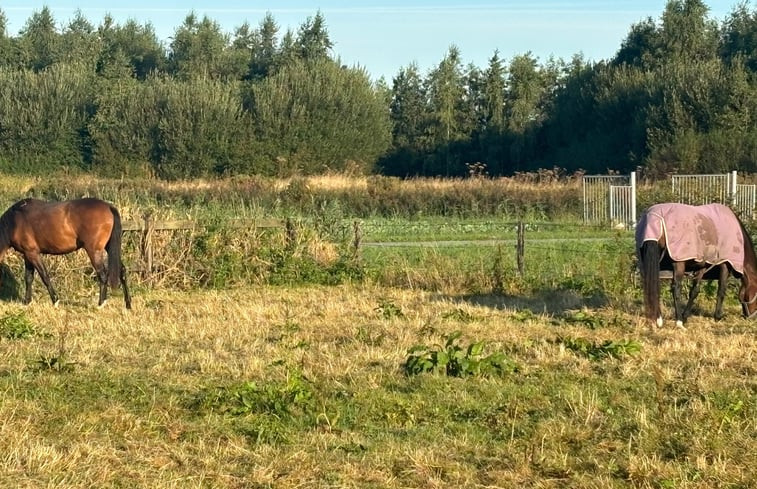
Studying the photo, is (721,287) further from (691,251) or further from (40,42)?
(40,42)

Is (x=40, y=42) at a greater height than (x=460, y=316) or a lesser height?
greater

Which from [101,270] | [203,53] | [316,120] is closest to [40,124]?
[316,120]

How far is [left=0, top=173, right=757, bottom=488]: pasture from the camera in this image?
20.2 ft

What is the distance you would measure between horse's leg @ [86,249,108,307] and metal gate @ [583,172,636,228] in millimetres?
18002

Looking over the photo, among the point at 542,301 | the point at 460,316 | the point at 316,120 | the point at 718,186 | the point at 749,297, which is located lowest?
the point at 542,301

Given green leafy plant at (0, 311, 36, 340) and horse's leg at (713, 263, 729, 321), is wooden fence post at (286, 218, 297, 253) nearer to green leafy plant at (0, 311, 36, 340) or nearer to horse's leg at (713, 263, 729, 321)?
Result: green leafy plant at (0, 311, 36, 340)

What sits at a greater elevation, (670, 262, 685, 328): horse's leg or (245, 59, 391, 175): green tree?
(245, 59, 391, 175): green tree

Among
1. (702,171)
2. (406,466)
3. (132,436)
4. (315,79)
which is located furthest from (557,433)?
(315,79)

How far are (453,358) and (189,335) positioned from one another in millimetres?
3965

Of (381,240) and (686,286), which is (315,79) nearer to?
(381,240)

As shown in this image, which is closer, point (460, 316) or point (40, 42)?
point (460, 316)

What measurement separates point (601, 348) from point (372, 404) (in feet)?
10.2

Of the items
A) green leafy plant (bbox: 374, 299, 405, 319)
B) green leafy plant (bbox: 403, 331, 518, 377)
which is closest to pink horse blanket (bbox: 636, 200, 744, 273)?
green leafy plant (bbox: 374, 299, 405, 319)

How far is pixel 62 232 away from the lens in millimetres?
14797
